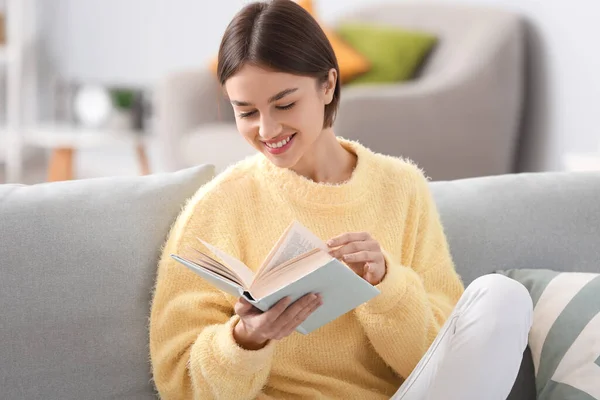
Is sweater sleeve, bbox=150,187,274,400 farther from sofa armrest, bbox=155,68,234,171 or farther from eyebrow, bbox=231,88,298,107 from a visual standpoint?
sofa armrest, bbox=155,68,234,171

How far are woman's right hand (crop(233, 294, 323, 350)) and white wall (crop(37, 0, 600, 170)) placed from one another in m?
2.11

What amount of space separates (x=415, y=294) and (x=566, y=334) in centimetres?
30

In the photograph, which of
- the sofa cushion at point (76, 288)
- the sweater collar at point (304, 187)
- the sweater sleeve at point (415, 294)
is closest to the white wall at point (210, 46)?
the sweater sleeve at point (415, 294)

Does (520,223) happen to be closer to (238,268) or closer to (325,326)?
(325,326)

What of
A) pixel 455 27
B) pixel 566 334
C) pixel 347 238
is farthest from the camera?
pixel 455 27

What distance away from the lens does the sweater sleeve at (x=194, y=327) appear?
54.1 inches

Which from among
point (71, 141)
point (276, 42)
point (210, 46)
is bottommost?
point (71, 141)

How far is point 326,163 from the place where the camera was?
1.59m

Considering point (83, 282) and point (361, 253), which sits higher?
point (361, 253)

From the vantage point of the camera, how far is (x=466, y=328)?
137cm

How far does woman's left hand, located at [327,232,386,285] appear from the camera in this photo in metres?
1.33

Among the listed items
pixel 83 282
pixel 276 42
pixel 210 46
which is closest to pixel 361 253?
pixel 276 42

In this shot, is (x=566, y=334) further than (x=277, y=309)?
Yes

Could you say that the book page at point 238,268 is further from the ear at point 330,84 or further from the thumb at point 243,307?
the ear at point 330,84
